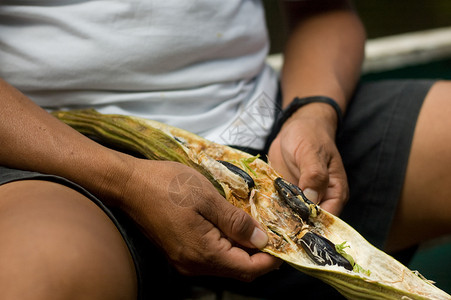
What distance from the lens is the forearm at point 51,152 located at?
0.83 m

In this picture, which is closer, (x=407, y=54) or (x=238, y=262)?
(x=238, y=262)

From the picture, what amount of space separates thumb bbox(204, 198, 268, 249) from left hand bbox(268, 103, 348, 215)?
0.51 ft

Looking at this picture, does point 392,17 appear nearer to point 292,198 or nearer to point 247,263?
point 292,198

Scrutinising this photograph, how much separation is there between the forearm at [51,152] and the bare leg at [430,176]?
660 mm

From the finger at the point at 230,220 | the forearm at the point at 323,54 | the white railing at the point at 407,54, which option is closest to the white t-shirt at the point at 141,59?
the forearm at the point at 323,54

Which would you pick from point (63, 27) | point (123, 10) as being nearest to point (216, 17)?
point (123, 10)

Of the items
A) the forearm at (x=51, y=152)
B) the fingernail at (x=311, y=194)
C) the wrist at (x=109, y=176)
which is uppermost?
the forearm at (x=51, y=152)

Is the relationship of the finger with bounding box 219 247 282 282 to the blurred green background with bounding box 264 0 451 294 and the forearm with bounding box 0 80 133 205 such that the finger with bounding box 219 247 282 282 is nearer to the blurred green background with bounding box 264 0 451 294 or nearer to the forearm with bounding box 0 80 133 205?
the forearm with bounding box 0 80 133 205

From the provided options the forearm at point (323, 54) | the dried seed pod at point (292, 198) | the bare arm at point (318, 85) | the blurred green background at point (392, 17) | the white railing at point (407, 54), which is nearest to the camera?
the dried seed pod at point (292, 198)

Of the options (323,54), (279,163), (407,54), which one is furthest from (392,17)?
(279,163)

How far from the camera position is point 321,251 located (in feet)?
Answer: 2.73

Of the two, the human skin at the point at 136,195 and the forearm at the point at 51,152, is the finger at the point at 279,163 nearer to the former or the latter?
the human skin at the point at 136,195

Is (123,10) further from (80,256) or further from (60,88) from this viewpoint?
(80,256)

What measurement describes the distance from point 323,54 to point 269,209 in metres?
0.51
